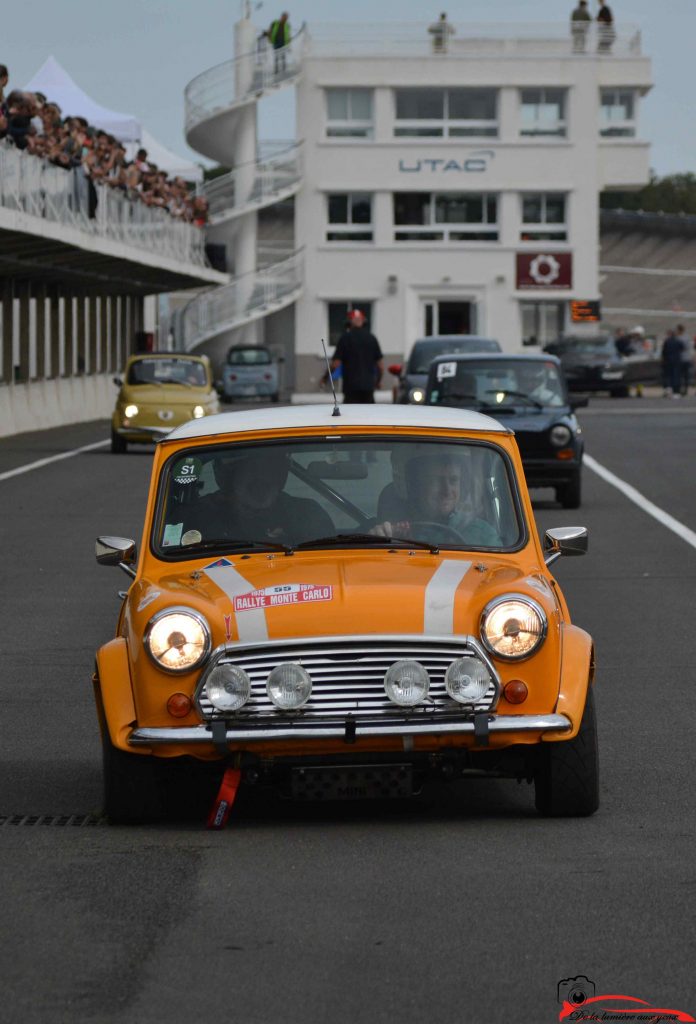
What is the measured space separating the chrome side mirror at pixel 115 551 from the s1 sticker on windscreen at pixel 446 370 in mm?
15582

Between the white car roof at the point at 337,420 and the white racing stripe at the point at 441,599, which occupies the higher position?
the white car roof at the point at 337,420

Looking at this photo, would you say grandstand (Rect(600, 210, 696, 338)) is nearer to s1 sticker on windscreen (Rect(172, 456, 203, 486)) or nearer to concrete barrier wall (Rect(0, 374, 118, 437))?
concrete barrier wall (Rect(0, 374, 118, 437))

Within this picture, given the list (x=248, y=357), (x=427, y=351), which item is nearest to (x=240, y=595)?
(x=427, y=351)

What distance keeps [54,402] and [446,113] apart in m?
38.2

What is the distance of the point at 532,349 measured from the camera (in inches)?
3179

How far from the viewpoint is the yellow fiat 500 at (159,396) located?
33.3m

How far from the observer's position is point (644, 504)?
883 inches

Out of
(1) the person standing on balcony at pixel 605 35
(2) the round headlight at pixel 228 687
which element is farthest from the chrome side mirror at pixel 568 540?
(1) the person standing on balcony at pixel 605 35

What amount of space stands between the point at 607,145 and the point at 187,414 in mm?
51878

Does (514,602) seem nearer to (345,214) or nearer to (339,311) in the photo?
(339,311)

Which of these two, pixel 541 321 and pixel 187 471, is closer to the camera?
pixel 187 471

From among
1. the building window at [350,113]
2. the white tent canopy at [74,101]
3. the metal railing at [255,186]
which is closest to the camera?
the white tent canopy at [74,101]

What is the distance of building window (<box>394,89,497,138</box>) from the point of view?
8044cm

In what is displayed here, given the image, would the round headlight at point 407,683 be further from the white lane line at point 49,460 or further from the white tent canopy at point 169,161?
the white tent canopy at point 169,161
